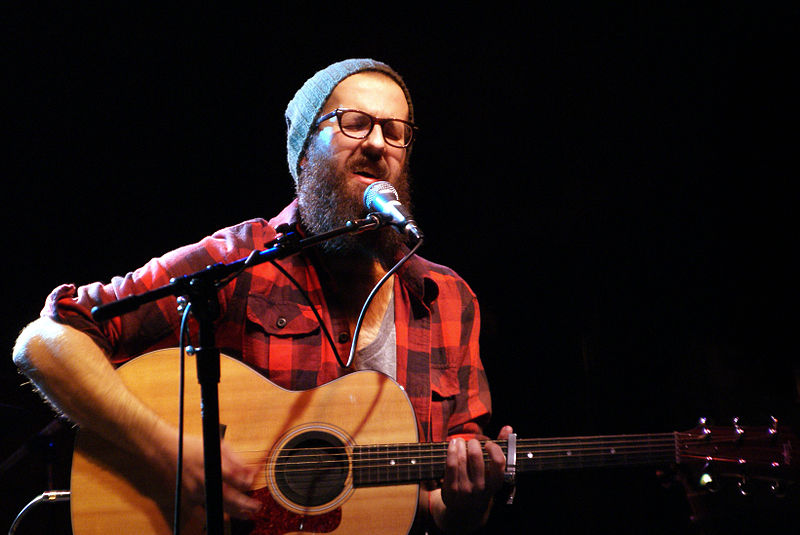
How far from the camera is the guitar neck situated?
192cm

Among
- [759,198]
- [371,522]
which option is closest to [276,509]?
[371,522]

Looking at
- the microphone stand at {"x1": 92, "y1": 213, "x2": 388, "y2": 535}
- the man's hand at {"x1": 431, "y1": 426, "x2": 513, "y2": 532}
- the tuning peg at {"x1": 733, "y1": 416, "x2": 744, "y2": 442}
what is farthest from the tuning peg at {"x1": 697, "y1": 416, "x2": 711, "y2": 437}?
the microphone stand at {"x1": 92, "y1": 213, "x2": 388, "y2": 535}

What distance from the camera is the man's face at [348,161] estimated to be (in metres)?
2.36

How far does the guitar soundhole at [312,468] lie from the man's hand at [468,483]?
0.42 m

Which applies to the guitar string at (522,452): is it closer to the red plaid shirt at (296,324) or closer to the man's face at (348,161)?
the red plaid shirt at (296,324)

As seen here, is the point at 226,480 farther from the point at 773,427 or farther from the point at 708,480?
the point at 773,427

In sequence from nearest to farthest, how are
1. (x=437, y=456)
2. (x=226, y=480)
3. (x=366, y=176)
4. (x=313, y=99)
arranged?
(x=226, y=480), (x=437, y=456), (x=366, y=176), (x=313, y=99)

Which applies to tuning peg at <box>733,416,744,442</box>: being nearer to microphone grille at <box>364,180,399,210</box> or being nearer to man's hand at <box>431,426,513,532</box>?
man's hand at <box>431,426,513,532</box>

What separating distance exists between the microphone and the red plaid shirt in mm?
613

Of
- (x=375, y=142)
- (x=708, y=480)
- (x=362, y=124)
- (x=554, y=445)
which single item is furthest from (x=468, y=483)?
(x=362, y=124)

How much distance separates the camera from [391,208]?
1760 mm

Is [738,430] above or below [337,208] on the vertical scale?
below

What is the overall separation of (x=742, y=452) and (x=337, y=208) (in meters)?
2.06

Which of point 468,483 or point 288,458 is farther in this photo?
point 468,483
